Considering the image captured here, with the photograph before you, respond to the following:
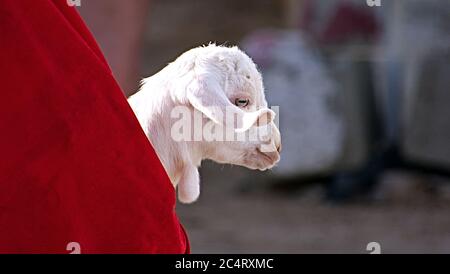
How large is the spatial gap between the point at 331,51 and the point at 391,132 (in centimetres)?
83

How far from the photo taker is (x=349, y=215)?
8.26 m

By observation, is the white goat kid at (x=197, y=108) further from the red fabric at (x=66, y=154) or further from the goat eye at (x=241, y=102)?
the red fabric at (x=66, y=154)

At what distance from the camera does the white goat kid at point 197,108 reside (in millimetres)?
2621

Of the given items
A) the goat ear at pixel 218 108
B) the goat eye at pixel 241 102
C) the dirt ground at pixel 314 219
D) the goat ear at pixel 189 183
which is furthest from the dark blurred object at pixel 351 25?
the goat ear at pixel 218 108

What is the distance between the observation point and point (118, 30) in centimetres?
845

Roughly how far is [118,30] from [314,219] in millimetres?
1982

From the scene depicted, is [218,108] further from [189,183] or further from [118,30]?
[118,30]

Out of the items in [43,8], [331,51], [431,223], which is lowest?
[431,223]

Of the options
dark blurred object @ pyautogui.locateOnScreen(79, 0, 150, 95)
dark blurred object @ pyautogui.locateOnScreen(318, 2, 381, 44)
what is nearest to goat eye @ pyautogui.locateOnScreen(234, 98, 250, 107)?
dark blurred object @ pyautogui.locateOnScreen(79, 0, 150, 95)

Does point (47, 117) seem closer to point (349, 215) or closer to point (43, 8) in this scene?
point (43, 8)

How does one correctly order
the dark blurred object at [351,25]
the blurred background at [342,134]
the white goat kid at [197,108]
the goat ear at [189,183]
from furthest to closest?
the dark blurred object at [351,25] → the blurred background at [342,134] → the goat ear at [189,183] → the white goat kid at [197,108]

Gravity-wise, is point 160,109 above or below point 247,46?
below

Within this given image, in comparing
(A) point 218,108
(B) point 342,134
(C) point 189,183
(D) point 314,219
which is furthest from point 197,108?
(B) point 342,134
